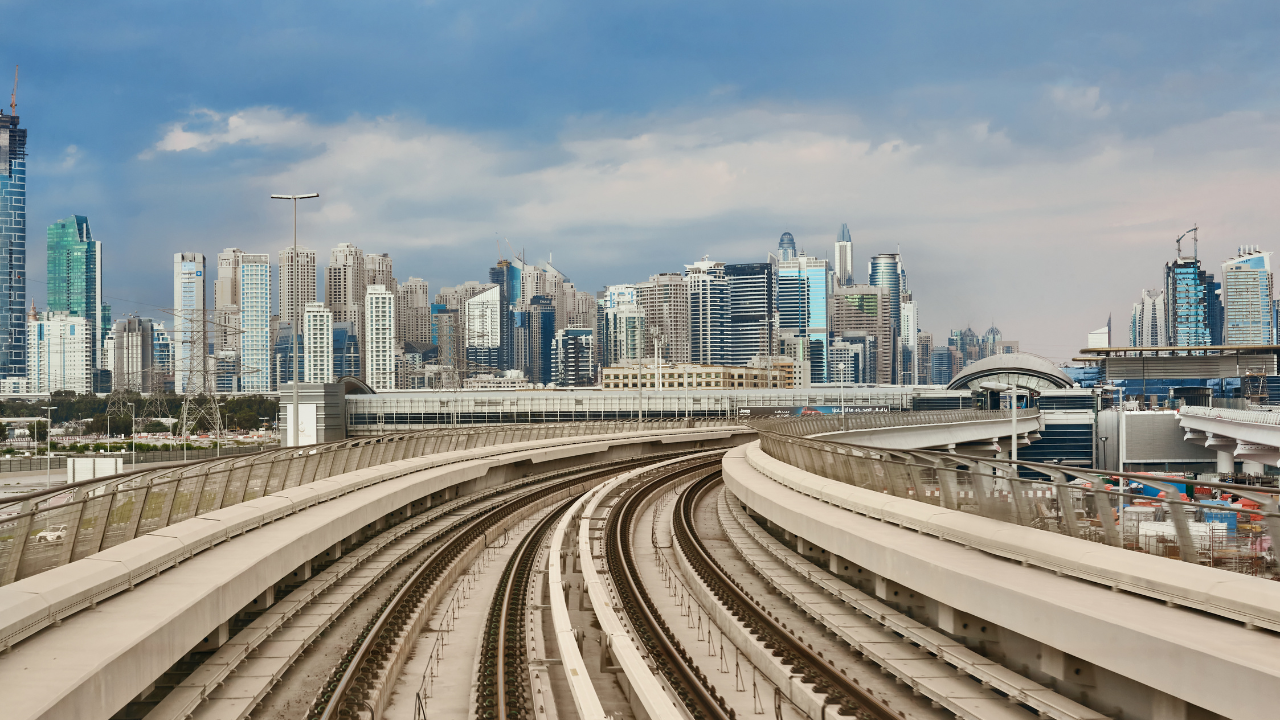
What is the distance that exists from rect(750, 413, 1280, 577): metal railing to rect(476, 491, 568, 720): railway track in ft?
18.8

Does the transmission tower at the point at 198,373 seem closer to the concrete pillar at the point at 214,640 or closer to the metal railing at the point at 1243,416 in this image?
the concrete pillar at the point at 214,640

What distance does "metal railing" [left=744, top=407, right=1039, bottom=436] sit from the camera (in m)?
39.9

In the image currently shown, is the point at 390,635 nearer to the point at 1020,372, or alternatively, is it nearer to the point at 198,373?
the point at 198,373

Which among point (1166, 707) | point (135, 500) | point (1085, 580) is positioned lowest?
point (1166, 707)

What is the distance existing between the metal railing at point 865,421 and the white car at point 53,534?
24311 mm

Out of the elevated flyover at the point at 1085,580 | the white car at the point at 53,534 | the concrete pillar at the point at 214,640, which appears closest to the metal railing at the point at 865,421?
the elevated flyover at the point at 1085,580

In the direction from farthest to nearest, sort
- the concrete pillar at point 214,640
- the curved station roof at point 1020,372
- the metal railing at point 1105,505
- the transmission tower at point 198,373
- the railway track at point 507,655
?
the curved station roof at point 1020,372, the transmission tower at point 198,373, the concrete pillar at point 214,640, the railway track at point 507,655, the metal railing at point 1105,505

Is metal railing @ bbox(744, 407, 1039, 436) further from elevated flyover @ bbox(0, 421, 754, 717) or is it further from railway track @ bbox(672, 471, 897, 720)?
elevated flyover @ bbox(0, 421, 754, 717)

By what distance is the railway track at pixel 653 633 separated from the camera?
381 inches

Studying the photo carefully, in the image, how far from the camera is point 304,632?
1239cm

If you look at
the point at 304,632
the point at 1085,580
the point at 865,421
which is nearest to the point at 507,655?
the point at 304,632

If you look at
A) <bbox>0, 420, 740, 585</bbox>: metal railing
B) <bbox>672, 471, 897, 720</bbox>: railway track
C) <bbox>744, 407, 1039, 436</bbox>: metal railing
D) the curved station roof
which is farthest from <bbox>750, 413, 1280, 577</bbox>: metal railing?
the curved station roof

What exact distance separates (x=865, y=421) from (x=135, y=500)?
40424mm

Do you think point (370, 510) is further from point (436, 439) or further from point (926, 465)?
point (436, 439)
